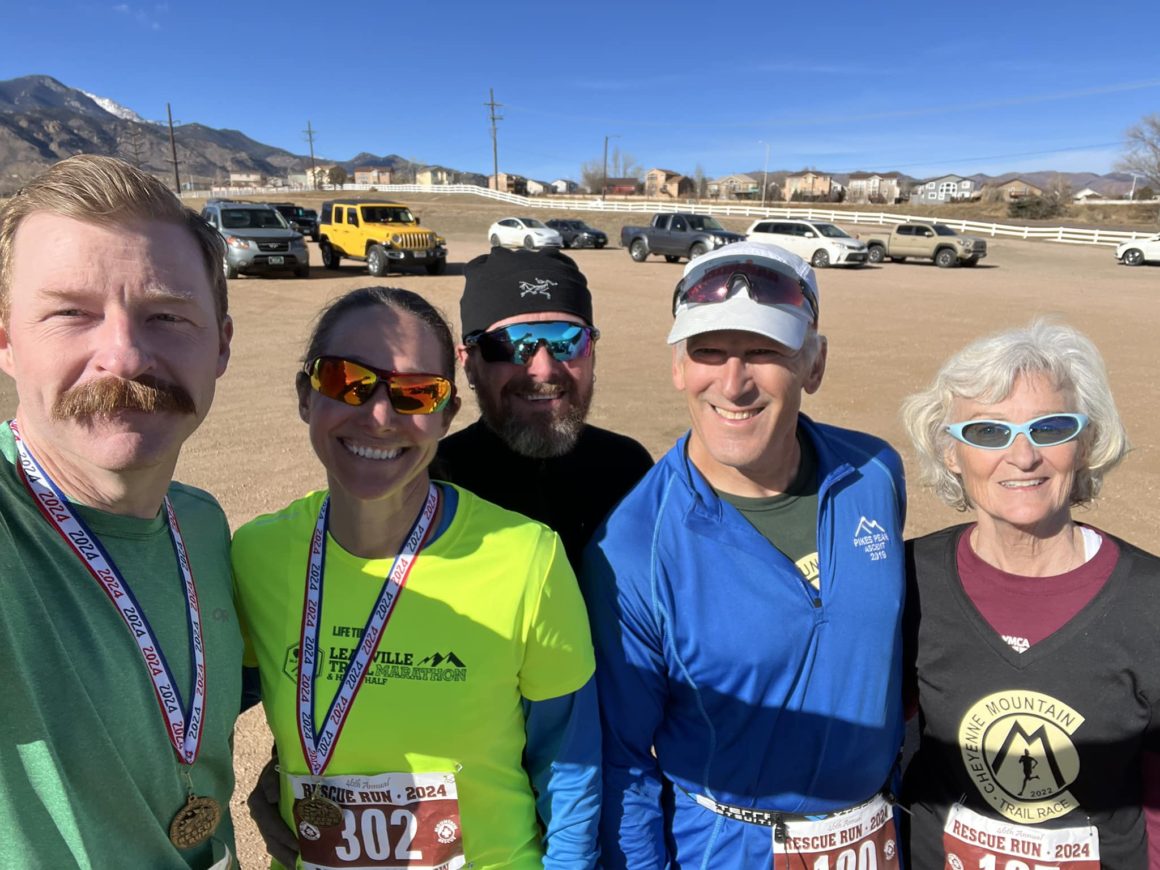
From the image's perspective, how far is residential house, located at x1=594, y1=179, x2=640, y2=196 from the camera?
10162 cm

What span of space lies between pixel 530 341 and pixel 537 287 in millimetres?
207

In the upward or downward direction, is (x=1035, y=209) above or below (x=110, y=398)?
above

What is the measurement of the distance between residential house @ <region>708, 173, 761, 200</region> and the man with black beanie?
356ft

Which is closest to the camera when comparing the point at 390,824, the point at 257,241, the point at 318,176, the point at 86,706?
the point at 86,706

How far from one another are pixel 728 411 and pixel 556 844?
3.82 feet

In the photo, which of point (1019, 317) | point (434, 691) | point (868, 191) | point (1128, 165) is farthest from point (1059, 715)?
point (868, 191)

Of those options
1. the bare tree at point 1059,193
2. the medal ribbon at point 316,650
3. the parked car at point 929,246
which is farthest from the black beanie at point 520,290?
the bare tree at point 1059,193

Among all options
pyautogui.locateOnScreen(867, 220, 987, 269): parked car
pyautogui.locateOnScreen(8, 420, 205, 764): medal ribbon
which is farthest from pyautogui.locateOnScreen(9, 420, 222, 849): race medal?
pyautogui.locateOnScreen(867, 220, 987, 269): parked car

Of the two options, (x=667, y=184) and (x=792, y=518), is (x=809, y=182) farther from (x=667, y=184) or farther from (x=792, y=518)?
(x=792, y=518)

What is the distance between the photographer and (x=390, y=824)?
1650mm

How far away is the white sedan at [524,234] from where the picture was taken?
26.7 metres

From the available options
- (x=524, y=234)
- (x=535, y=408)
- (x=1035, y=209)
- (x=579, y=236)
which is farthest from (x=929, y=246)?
(x=1035, y=209)

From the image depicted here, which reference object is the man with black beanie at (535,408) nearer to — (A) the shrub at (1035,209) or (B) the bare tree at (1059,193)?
(A) the shrub at (1035,209)

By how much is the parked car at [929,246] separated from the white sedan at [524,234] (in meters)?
11.4
